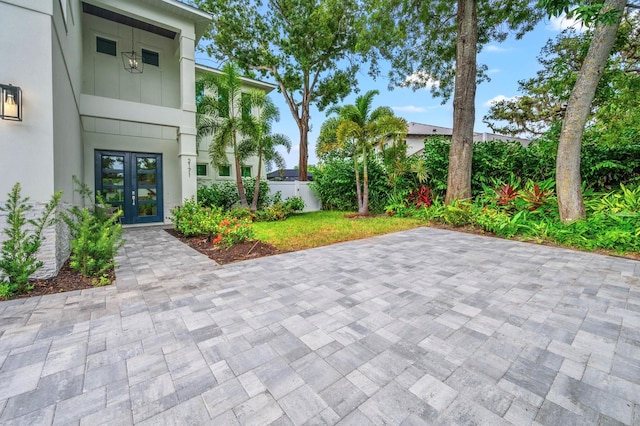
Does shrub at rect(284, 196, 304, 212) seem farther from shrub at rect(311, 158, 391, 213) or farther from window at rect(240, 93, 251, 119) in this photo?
window at rect(240, 93, 251, 119)

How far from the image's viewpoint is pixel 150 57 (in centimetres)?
875

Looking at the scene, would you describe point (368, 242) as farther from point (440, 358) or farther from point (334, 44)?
point (334, 44)

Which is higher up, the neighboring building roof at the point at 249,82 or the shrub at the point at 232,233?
the neighboring building roof at the point at 249,82

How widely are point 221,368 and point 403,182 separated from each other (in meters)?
8.98

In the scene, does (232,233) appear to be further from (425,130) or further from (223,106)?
(425,130)

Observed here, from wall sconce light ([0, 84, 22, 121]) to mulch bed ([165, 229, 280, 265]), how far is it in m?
2.87

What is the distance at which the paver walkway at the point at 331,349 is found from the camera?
1.43 meters

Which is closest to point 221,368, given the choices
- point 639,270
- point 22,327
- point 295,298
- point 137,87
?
point 295,298

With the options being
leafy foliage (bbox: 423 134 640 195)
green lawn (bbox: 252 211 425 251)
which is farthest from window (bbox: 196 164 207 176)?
leafy foliage (bbox: 423 134 640 195)

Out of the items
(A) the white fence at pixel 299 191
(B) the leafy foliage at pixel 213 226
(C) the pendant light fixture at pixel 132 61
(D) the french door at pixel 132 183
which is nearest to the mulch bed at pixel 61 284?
(B) the leafy foliage at pixel 213 226

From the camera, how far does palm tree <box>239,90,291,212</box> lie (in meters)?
8.82

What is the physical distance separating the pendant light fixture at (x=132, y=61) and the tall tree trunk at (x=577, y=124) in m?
11.4

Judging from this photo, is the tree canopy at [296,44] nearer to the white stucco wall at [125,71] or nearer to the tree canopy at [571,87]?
the white stucco wall at [125,71]

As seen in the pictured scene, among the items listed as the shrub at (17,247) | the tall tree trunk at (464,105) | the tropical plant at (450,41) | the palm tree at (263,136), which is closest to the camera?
the shrub at (17,247)
